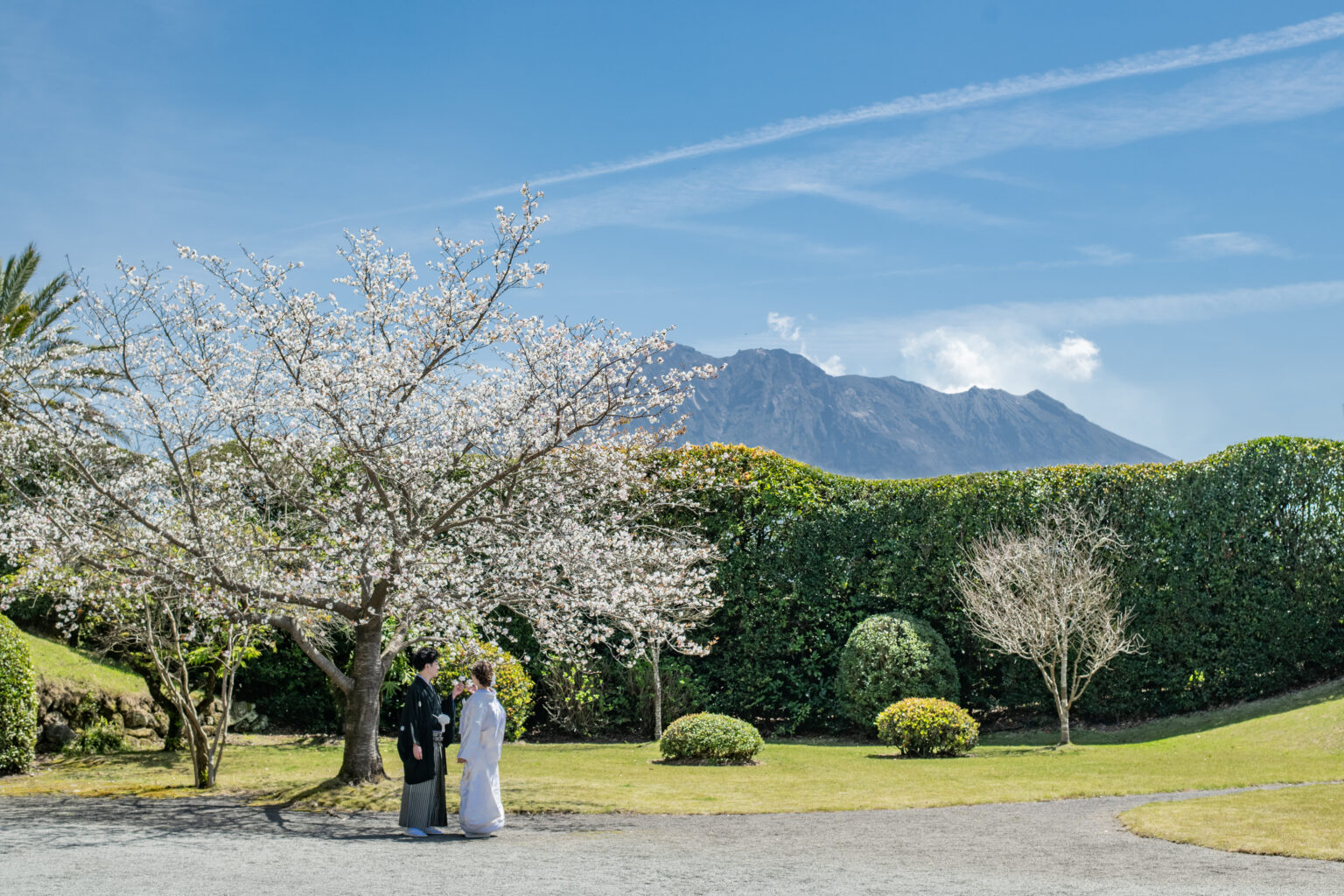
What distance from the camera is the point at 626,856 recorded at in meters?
7.75

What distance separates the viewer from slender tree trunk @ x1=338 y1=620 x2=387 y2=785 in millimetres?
11031

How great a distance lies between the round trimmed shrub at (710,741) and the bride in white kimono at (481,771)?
572 cm

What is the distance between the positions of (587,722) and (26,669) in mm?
9506

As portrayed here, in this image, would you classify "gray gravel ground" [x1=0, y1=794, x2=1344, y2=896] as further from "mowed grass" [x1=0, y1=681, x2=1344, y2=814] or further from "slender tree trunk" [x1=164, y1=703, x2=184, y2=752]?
"slender tree trunk" [x1=164, y1=703, x2=184, y2=752]

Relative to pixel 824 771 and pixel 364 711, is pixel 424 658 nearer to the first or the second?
pixel 364 711

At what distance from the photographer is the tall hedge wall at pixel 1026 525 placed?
18.6 meters

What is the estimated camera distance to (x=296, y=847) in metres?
7.91

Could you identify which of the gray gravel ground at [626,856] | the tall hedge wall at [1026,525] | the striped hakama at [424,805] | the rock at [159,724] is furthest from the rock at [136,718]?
the tall hedge wall at [1026,525]

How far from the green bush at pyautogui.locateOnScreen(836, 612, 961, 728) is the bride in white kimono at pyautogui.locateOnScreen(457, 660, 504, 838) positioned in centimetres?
1058

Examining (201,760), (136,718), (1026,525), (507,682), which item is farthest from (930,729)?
(136,718)

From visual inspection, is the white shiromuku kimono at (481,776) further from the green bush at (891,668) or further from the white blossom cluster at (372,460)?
the green bush at (891,668)

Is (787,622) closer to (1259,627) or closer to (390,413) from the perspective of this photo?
(1259,627)

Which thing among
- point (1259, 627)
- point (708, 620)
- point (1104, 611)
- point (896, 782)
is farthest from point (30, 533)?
point (1259, 627)

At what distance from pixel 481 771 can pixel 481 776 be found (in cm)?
5
